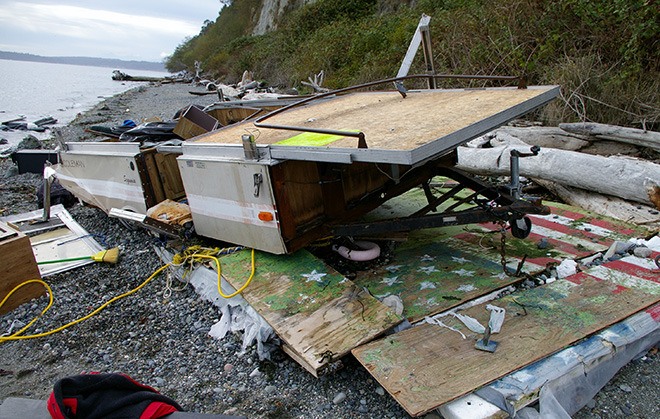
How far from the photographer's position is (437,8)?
44.4 feet

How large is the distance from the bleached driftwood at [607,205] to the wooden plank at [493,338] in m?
1.64

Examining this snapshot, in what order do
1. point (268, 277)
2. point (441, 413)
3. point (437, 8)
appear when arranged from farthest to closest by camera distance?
point (437, 8) < point (268, 277) < point (441, 413)

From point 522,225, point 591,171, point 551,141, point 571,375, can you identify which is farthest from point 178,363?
point 551,141

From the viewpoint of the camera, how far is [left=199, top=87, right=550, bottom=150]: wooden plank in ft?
9.99

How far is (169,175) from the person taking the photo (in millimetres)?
5727

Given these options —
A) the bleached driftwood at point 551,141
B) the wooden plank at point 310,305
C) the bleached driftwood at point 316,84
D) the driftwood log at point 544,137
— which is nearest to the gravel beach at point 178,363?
the wooden plank at point 310,305

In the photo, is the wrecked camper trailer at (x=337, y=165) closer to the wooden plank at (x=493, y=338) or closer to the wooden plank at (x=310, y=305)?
the wooden plank at (x=310, y=305)

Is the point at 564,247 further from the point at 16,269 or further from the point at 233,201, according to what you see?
the point at 16,269

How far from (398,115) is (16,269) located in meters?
4.08

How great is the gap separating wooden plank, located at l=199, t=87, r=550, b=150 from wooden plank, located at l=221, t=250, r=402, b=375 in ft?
3.69

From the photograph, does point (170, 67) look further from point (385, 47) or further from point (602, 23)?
point (602, 23)

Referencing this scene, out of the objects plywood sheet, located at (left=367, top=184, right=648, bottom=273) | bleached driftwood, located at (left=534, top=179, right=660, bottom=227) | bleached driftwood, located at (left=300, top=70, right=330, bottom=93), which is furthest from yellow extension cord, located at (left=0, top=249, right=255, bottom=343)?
bleached driftwood, located at (left=300, top=70, right=330, bottom=93)

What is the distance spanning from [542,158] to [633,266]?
214 cm

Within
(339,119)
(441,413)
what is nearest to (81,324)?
(339,119)
